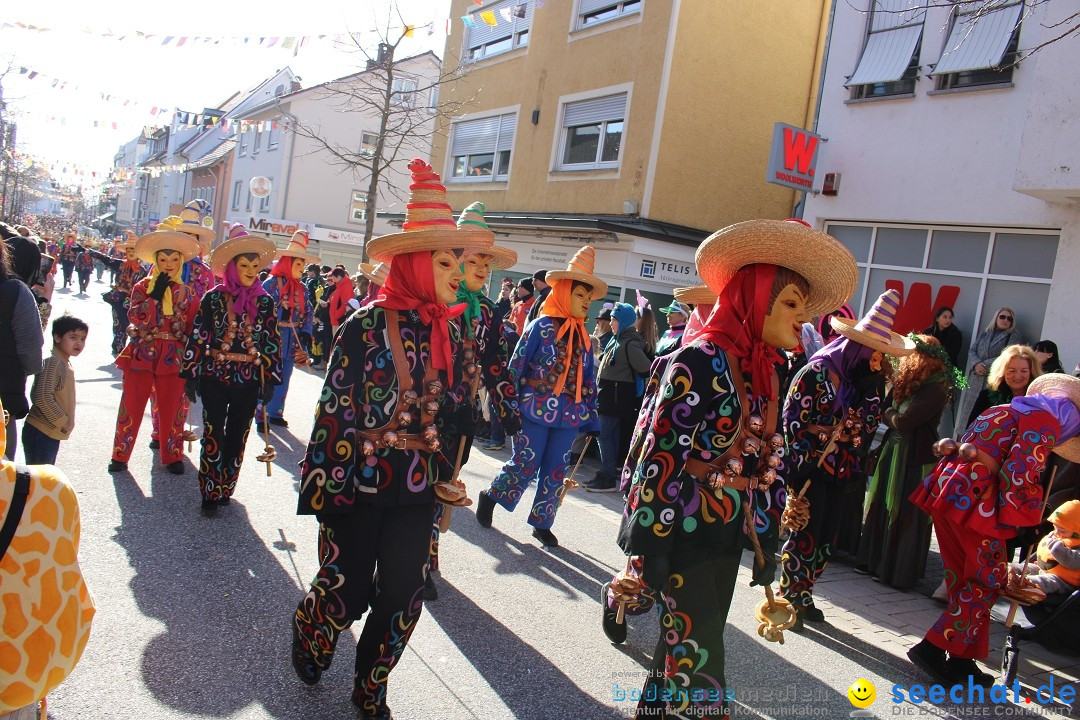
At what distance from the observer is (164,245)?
7195 mm

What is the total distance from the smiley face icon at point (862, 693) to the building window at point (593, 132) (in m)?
13.0

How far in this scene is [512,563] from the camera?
5723 mm

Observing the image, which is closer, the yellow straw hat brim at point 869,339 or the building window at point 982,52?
the yellow straw hat brim at point 869,339

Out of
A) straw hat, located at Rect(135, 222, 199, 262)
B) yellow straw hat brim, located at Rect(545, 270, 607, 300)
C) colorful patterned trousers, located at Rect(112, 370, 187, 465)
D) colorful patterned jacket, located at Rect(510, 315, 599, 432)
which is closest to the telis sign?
yellow straw hat brim, located at Rect(545, 270, 607, 300)

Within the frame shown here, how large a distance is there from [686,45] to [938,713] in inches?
534

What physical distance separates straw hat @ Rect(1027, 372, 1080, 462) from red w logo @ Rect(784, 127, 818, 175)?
777cm

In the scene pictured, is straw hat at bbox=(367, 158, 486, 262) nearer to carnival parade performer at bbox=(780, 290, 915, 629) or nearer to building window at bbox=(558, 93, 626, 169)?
carnival parade performer at bbox=(780, 290, 915, 629)

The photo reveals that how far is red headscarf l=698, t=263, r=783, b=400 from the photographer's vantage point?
10.7 ft

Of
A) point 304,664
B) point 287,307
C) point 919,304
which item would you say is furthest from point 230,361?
point 919,304

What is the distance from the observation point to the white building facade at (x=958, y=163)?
8812 mm

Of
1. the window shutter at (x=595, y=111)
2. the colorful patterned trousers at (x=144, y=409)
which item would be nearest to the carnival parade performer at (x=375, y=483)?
the colorful patterned trousers at (x=144, y=409)

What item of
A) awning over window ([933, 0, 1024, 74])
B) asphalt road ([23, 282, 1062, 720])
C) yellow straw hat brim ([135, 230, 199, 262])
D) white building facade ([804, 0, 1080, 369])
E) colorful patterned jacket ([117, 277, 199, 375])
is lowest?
asphalt road ([23, 282, 1062, 720])

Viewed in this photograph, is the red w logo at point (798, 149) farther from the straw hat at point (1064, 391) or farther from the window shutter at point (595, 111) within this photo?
the straw hat at point (1064, 391)

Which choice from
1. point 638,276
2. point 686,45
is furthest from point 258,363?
point 686,45
